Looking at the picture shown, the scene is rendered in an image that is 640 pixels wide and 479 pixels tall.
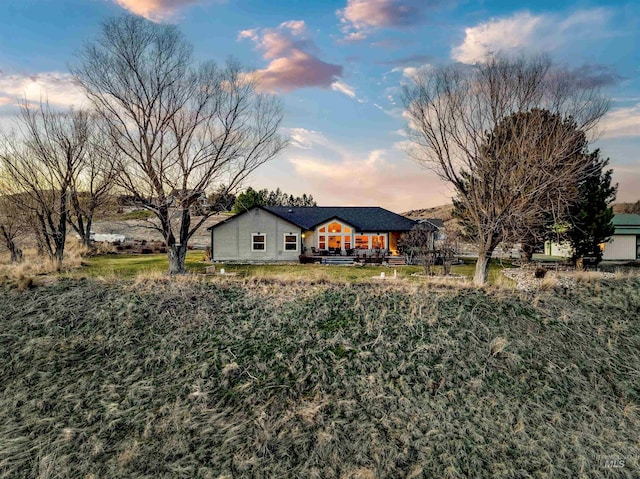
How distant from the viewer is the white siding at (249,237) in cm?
2342

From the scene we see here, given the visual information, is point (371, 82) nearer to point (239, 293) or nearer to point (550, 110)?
point (550, 110)

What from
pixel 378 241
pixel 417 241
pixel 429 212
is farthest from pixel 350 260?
pixel 429 212

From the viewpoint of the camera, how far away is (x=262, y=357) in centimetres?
745

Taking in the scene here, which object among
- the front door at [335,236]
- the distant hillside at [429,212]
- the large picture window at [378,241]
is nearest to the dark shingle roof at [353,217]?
the front door at [335,236]

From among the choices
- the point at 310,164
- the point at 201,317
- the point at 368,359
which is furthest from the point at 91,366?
the point at 310,164

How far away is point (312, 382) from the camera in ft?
22.5

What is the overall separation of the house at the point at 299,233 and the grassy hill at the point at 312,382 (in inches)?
521

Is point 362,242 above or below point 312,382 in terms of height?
above

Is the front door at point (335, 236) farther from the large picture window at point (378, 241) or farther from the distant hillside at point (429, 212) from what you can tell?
the distant hillside at point (429, 212)

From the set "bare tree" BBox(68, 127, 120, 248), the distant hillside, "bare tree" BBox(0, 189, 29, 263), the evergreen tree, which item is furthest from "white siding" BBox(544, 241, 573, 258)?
the distant hillside

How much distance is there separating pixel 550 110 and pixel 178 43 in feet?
52.7

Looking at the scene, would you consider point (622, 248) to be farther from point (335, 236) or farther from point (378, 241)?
point (335, 236)

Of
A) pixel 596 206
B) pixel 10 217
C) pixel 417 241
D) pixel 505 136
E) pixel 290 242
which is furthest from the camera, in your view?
pixel 290 242

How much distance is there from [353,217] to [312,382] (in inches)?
841
